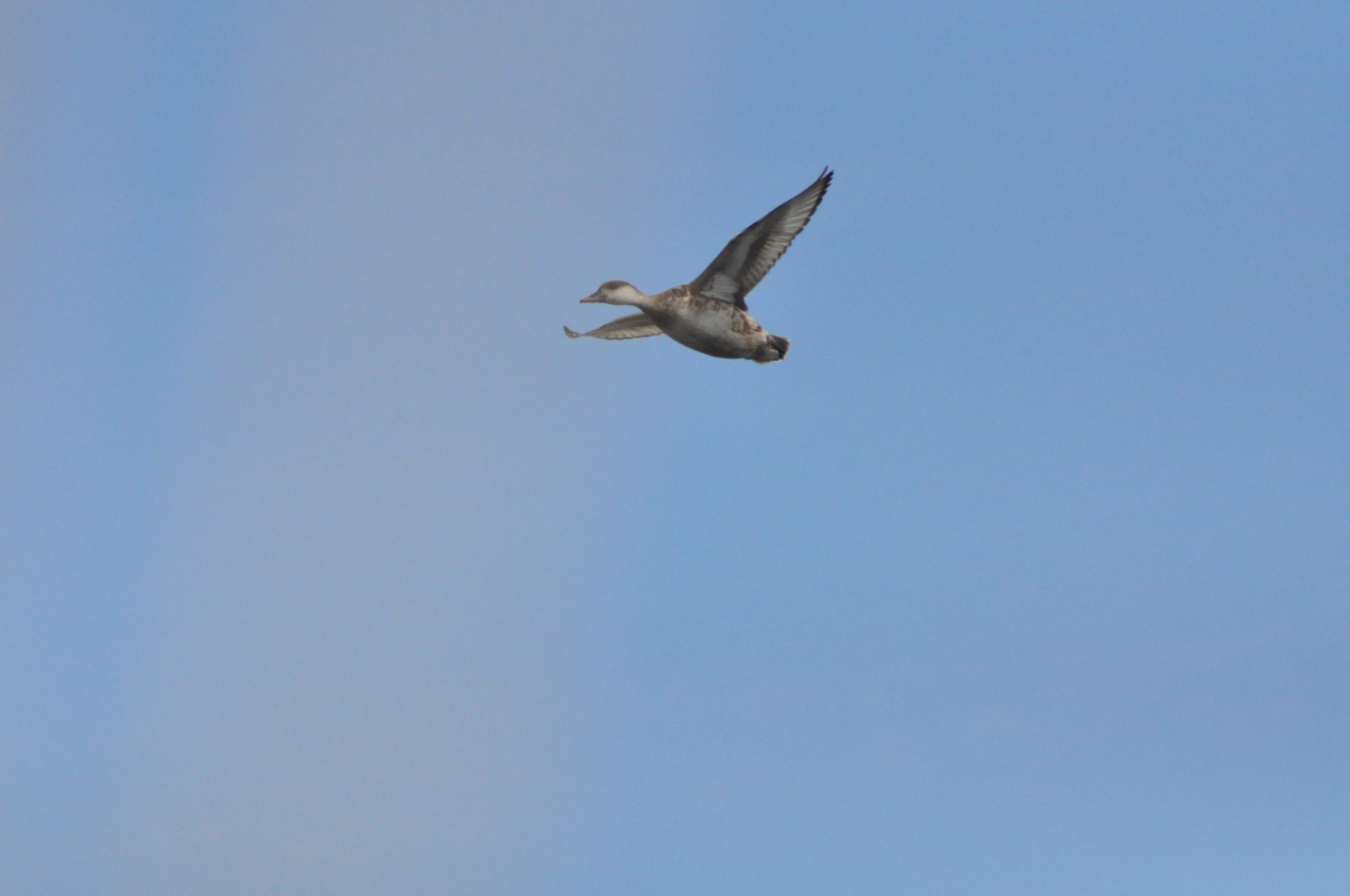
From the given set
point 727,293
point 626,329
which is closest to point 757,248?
point 727,293

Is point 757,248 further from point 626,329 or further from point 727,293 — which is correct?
point 626,329

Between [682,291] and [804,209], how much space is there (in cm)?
218

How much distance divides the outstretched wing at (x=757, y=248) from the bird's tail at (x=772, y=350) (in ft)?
3.11

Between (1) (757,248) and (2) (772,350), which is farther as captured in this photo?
(2) (772,350)

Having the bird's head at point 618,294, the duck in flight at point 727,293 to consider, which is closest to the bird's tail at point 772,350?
the duck in flight at point 727,293

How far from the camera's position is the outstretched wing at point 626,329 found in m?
24.9

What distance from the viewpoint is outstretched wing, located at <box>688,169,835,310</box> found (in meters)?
22.7

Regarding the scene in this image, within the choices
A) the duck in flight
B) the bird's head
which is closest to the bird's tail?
the duck in flight

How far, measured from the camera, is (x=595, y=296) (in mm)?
22812

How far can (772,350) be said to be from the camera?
24.0 metres

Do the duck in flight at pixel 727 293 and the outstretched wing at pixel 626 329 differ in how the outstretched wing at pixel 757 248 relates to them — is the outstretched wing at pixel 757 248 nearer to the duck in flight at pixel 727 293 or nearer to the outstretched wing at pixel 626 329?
the duck in flight at pixel 727 293

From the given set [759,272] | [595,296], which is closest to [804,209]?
[759,272]

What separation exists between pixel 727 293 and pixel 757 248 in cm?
81

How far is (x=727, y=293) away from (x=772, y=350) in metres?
1.34
